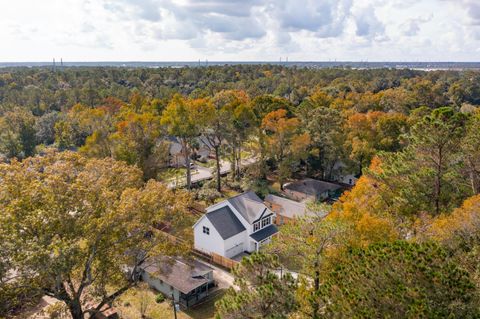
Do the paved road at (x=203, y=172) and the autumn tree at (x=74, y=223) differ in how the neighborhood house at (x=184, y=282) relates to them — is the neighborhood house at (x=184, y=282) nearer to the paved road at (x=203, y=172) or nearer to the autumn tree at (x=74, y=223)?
the autumn tree at (x=74, y=223)

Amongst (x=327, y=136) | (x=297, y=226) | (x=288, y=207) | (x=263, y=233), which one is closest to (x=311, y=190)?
(x=288, y=207)

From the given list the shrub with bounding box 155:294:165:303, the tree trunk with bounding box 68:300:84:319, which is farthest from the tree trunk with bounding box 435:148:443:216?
the tree trunk with bounding box 68:300:84:319

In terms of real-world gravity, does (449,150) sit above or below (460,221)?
above

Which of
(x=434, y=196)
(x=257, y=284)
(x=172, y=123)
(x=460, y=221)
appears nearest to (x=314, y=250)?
(x=257, y=284)

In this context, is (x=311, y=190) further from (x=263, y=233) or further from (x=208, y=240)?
(x=208, y=240)

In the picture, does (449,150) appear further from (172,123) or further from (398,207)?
(172,123)

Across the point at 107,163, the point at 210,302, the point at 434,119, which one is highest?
the point at 434,119
